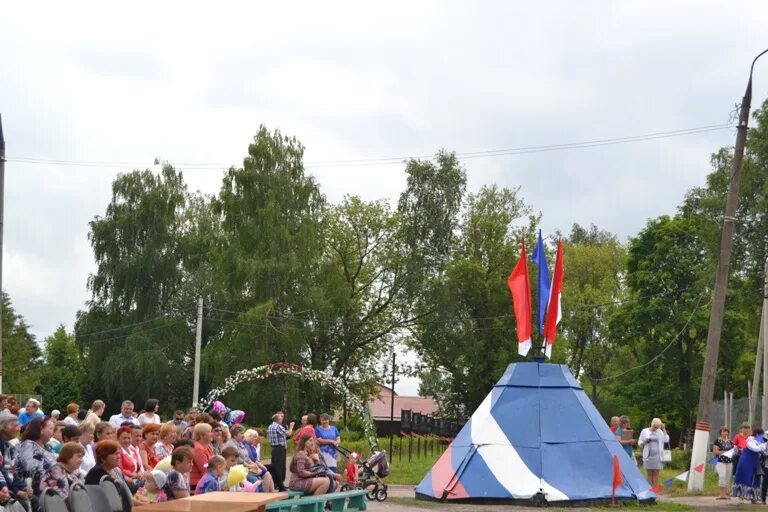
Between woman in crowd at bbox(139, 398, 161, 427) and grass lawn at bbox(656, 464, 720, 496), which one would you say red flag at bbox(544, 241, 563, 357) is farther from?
woman in crowd at bbox(139, 398, 161, 427)

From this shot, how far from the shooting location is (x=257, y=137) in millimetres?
47188

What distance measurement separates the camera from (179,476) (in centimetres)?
1048

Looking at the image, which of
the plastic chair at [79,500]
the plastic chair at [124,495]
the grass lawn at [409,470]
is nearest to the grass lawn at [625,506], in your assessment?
the grass lawn at [409,470]

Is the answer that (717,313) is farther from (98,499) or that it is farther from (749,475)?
(98,499)

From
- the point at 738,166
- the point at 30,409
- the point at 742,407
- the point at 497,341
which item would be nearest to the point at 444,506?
the point at 30,409

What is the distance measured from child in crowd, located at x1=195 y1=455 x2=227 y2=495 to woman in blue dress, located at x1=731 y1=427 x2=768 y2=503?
39.6ft

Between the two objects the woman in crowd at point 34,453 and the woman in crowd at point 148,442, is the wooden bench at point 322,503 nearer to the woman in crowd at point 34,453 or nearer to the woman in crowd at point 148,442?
the woman in crowd at point 148,442

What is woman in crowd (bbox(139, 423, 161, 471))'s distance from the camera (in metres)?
12.4

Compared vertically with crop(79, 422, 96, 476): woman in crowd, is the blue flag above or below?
above

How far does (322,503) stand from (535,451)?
4.67 meters

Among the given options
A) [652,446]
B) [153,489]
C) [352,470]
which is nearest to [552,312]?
[652,446]

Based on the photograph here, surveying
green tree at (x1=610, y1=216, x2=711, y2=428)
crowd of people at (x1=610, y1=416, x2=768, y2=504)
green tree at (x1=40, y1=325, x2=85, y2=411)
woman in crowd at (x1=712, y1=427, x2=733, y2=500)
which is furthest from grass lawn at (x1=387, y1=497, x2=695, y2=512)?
green tree at (x1=40, y1=325, x2=85, y2=411)

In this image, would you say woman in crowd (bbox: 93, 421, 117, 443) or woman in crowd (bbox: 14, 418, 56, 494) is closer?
woman in crowd (bbox: 14, 418, 56, 494)

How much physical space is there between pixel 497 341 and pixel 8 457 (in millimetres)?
43197
